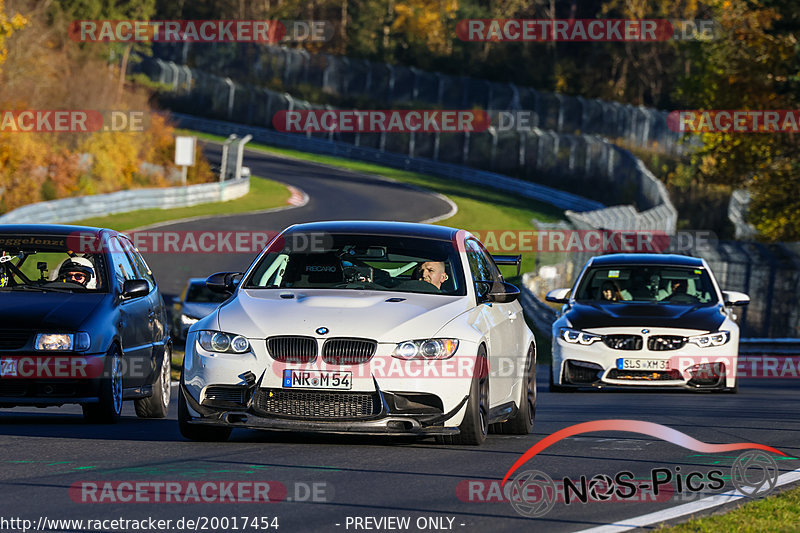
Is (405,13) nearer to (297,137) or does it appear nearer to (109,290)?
(297,137)

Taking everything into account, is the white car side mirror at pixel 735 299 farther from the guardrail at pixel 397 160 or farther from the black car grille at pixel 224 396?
the guardrail at pixel 397 160

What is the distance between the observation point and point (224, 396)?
9.75 meters

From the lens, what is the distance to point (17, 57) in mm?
55219

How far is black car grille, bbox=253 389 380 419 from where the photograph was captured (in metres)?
9.57

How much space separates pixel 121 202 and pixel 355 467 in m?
40.5

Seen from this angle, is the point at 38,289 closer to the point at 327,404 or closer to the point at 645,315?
the point at 327,404

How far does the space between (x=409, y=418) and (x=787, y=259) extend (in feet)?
61.5

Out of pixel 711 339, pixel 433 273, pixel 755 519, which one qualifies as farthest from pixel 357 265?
pixel 711 339

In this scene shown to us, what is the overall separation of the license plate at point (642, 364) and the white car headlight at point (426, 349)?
696 cm

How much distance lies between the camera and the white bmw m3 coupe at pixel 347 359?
958 centimetres

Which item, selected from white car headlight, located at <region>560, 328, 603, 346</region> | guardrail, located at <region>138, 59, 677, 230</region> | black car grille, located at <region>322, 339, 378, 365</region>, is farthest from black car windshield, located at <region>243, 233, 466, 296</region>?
guardrail, located at <region>138, 59, 677, 230</region>

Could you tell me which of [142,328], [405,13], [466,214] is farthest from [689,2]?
[142,328]

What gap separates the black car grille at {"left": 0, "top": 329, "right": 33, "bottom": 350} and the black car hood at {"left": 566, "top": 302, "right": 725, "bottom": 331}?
738 centimetres

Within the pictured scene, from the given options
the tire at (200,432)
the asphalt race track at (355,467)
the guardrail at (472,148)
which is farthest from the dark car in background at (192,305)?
the guardrail at (472,148)
